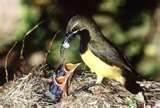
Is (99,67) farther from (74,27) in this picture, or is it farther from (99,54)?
(74,27)

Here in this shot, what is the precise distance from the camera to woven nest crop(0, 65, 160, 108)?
7699mm

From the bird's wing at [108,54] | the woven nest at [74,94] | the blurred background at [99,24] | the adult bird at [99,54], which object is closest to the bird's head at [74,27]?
the adult bird at [99,54]

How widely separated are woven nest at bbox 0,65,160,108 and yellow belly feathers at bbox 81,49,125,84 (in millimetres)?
80

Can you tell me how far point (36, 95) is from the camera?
7.80 meters

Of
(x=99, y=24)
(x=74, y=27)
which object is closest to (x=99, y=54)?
(x=74, y=27)

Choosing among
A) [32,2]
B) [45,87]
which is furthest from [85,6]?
[45,87]

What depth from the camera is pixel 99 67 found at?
25.7 ft

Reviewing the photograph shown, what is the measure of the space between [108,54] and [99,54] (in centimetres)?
5

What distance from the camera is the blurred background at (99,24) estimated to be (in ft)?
30.5

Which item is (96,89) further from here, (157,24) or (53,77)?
(157,24)

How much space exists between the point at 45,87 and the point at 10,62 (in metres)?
0.97

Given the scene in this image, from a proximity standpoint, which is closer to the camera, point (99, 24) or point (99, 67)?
point (99, 67)

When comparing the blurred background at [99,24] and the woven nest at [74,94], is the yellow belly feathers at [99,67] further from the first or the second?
the blurred background at [99,24]

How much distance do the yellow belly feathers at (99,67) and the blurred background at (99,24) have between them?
53.6 inches
